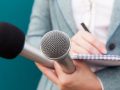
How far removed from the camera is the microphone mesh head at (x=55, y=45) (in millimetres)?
452

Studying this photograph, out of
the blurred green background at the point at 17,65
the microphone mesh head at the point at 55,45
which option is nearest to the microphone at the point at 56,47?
the microphone mesh head at the point at 55,45

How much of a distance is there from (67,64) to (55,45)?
0.17 ft

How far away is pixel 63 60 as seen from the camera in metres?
0.47

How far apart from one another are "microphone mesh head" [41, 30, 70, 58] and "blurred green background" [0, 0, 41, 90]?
0.63 metres

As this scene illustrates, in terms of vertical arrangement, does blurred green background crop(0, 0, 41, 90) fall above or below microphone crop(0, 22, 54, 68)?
below

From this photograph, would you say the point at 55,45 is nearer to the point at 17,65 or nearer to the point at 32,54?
the point at 32,54

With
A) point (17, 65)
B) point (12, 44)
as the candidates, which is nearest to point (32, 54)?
point (12, 44)

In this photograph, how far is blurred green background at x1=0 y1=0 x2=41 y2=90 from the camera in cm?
107

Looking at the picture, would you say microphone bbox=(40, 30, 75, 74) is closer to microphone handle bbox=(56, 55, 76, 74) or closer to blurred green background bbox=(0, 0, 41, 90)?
microphone handle bbox=(56, 55, 76, 74)

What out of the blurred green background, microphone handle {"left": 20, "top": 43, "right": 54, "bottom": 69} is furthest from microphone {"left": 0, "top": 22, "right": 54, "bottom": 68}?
the blurred green background

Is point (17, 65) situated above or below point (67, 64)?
below

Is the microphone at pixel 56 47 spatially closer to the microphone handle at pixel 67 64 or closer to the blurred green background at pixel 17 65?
the microphone handle at pixel 67 64

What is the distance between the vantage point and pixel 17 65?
3.68ft

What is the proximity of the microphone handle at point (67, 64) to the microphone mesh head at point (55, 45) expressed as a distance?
0.02 metres
